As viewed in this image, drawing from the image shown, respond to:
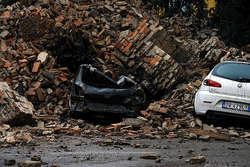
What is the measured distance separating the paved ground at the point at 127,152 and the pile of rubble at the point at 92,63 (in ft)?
2.23

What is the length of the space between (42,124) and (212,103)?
156 inches

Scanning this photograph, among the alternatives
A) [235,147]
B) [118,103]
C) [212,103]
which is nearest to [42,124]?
[118,103]

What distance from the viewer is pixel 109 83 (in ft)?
36.8

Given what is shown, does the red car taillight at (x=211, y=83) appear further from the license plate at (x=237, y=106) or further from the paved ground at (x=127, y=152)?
the paved ground at (x=127, y=152)

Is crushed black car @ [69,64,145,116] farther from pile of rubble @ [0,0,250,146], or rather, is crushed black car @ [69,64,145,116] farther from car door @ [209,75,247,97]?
car door @ [209,75,247,97]

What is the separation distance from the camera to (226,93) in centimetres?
874

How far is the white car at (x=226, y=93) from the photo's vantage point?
28.3 feet

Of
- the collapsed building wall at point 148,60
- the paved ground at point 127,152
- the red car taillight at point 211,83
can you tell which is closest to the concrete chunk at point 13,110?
the paved ground at point 127,152

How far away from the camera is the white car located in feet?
28.3

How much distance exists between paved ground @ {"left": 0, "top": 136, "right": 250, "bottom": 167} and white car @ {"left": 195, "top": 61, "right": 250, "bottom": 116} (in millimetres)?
860

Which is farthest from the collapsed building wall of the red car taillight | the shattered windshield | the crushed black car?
the red car taillight

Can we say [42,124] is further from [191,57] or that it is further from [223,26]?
[223,26]

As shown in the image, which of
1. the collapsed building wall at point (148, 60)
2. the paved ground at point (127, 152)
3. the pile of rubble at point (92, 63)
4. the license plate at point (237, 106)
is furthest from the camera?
the collapsed building wall at point (148, 60)

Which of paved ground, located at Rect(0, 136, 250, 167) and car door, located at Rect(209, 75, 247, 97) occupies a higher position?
car door, located at Rect(209, 75, 247, 97)
